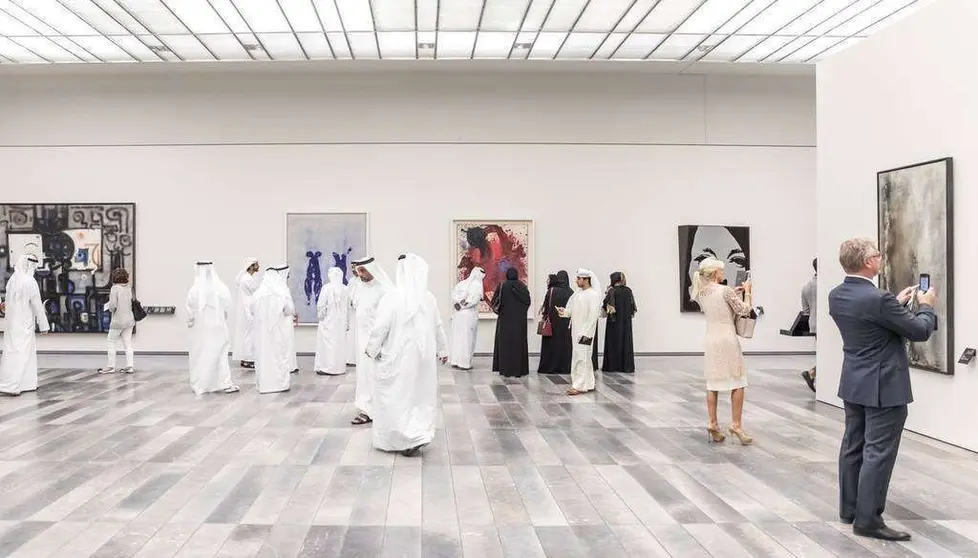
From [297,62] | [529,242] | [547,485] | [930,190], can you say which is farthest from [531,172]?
[547,485]

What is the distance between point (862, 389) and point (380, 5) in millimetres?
9269

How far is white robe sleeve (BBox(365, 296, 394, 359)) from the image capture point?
7727 millimetres

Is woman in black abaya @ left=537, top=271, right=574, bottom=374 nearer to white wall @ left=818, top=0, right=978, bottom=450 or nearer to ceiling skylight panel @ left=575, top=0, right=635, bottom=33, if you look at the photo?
ceiling skylight panel @ left=575, top=0, right=635, bottom=33

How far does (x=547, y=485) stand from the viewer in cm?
639

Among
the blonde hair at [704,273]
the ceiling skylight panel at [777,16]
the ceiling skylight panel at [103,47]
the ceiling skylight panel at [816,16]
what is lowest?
the blonde hair at [704,273]

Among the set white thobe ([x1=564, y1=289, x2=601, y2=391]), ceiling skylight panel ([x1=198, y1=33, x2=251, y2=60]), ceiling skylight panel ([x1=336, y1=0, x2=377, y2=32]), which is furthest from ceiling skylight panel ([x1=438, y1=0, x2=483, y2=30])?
white thobe ([x1=564, y1=289, x2=601, y2=391])

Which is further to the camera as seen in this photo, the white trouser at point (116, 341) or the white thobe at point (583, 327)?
the white trouser at point (116, 341)

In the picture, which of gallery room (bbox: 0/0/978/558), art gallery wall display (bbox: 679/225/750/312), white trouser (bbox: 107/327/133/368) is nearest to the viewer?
gallery room (bbox: 0/0/978/558)

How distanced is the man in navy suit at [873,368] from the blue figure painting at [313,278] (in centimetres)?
1200

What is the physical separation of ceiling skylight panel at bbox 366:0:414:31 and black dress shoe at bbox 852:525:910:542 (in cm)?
946

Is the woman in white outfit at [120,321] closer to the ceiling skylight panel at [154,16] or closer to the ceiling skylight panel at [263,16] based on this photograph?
the ceiling skylight panel at [154,16]

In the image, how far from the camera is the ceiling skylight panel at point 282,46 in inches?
522

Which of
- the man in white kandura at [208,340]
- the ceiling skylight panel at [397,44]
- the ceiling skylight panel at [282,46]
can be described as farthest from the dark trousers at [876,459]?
the ceiling skylight panel at [282,46]

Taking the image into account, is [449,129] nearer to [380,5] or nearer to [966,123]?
[380,5]
